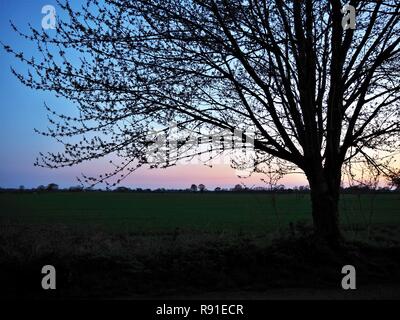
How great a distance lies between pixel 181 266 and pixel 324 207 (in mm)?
3294

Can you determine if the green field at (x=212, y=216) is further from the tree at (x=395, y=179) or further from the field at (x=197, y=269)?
the field at (x=197, y=269)

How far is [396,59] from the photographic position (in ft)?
33.1

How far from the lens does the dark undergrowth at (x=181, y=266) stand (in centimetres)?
718

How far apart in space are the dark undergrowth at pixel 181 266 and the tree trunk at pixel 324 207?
1.06 ft

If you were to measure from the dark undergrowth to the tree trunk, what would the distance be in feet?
1.06

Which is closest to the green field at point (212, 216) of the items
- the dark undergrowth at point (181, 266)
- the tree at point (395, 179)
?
the tree at point (395, 179)

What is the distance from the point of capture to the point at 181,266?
7.86m

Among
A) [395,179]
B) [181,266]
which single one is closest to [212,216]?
[395,179]

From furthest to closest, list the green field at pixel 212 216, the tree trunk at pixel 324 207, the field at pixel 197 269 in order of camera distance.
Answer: the green field at pixel 212 216, the tree trunk at pixel 324 207, the field at pixel 197 269

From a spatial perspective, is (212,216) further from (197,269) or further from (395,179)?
(197,269)

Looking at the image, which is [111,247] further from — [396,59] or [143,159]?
[396,59]

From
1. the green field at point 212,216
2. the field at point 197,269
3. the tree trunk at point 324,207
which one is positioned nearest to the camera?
the field at point 197,269
